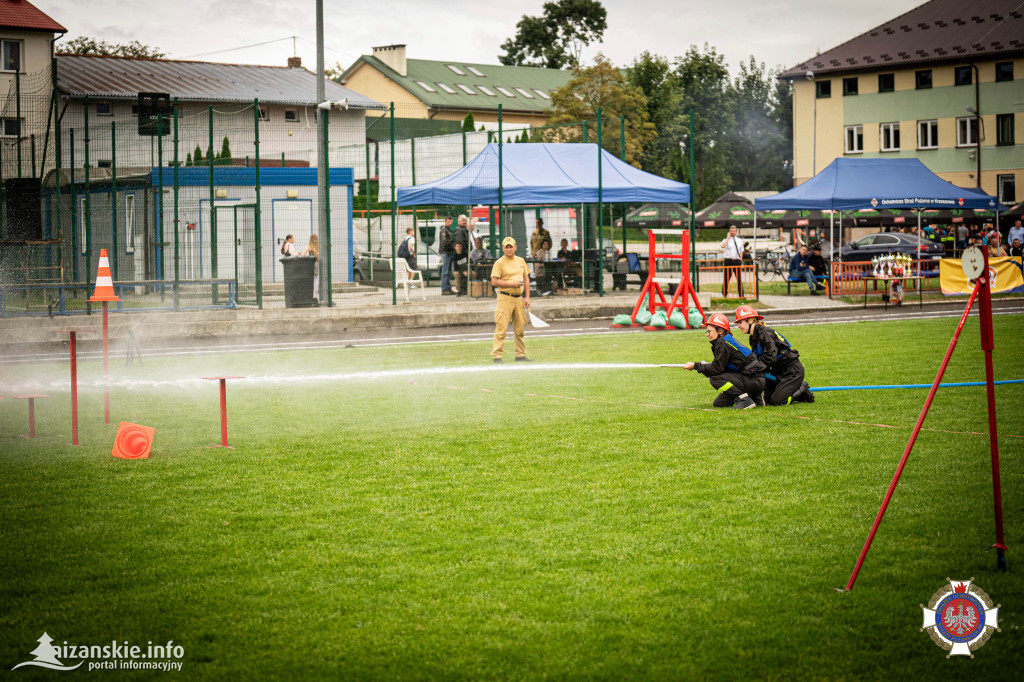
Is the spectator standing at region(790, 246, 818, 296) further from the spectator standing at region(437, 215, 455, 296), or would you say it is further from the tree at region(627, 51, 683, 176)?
the tree at region(627, 51, 683, 176)

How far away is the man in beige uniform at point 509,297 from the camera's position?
16234mm

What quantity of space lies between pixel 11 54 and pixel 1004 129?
50892 mm

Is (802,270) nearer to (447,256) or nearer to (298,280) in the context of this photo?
(447,256)

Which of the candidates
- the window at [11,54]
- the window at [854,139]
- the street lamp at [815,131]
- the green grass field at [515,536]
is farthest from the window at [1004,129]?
the window at [11,54]

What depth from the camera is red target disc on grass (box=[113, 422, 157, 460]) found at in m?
9.27

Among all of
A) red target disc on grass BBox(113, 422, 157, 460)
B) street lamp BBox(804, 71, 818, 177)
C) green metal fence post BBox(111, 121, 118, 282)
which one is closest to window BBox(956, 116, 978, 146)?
street lamp BBox(804, 71, 818, 177)

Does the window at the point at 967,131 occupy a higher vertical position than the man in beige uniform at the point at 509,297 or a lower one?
A: higher

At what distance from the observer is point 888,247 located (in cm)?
4141

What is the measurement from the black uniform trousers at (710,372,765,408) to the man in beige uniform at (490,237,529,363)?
5.20m

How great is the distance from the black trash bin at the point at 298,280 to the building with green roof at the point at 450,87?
48287mm

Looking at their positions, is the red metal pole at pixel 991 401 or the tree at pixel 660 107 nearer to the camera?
the red metal pole at pixel 991 401

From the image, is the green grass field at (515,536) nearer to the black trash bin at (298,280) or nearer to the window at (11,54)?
the black trash bin at (298,280)

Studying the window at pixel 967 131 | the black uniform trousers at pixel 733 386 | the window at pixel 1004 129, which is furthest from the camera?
the window at pixel 967 131

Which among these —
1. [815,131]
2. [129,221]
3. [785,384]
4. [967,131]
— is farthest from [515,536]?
[967,131]
